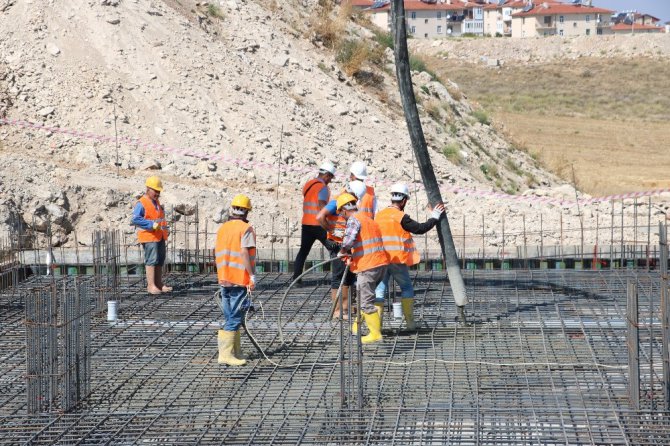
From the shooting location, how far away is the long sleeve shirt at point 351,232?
9.20m

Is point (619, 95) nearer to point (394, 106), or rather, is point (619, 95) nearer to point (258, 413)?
point (394, 106)

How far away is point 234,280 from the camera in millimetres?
8688

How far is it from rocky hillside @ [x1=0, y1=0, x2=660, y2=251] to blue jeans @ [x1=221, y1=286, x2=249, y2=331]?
7.36 metres

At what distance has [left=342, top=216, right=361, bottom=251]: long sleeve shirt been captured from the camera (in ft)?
30.2

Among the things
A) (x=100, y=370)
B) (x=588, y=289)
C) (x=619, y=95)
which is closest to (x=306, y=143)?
(x=588, y=289)

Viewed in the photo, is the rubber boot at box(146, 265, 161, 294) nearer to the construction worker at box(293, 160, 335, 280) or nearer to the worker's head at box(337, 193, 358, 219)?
the construction worker at box(293, 160, 335, 280)

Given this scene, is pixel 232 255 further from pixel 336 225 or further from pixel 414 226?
pixel 336 225

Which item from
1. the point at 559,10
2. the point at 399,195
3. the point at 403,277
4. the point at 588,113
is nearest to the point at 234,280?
the point at 403,277

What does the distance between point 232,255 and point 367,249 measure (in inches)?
46.9

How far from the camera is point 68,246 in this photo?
1562 cm

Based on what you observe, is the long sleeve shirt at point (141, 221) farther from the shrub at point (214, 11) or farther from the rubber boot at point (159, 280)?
the shrub at point (214, 11)

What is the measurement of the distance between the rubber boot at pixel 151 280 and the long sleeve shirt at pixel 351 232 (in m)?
3.24

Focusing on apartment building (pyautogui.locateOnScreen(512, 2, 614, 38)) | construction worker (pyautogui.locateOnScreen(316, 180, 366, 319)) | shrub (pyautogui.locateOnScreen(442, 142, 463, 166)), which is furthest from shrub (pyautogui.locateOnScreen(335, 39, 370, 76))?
apartment building (pyautogui.locateOnScreen(512, 2, 614, 38))

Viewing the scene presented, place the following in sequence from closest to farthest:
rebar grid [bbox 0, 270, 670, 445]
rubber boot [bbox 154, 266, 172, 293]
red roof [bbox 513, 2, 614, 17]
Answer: rebar grid [bbox 0, 270, 670, 445] → rubber boot [bbox 154, 266, 172, 293] → red roof [bbox 513, 2, 614, 17]
